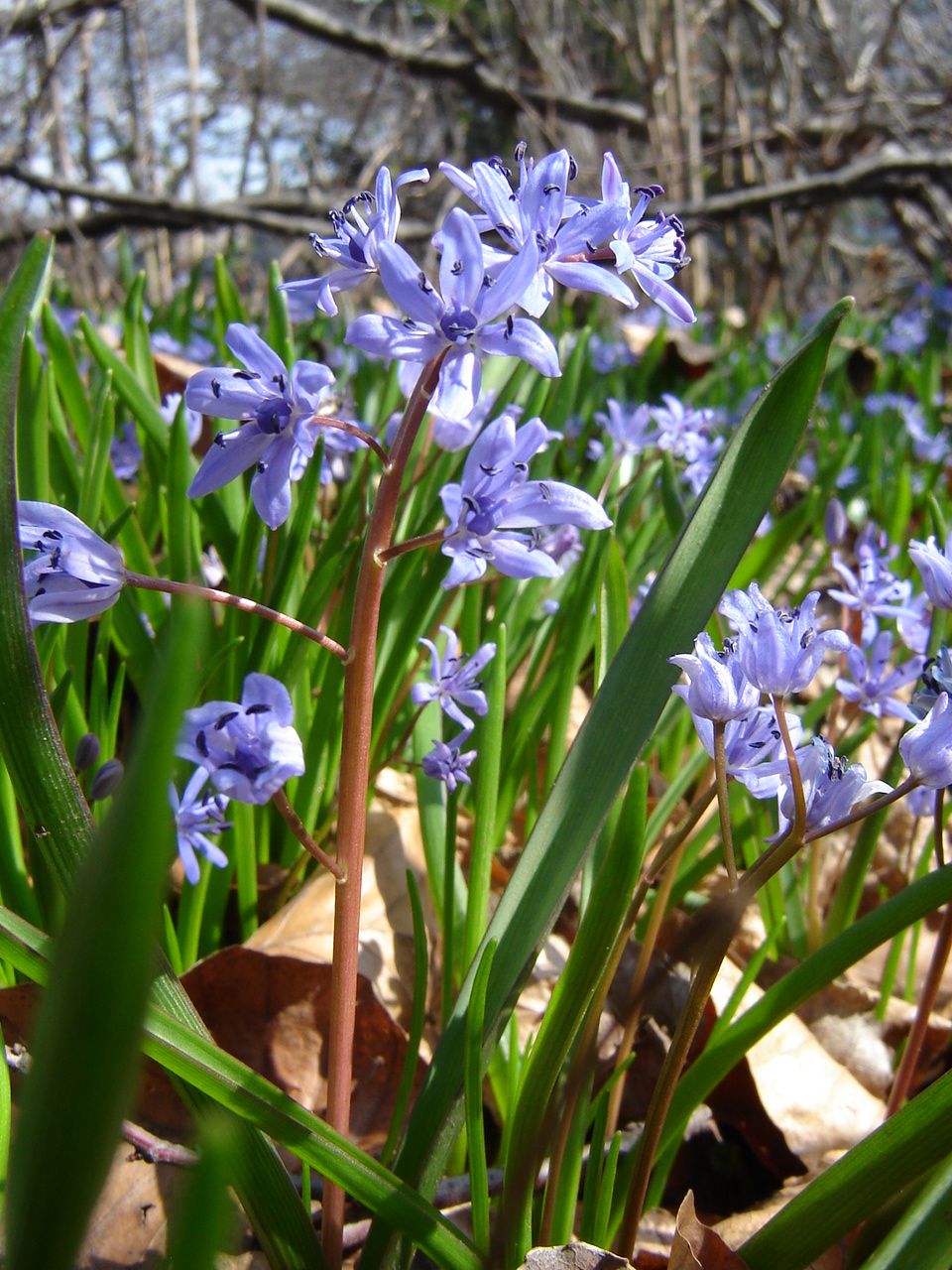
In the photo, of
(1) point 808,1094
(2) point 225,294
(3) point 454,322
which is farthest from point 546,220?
(2) point 225,294

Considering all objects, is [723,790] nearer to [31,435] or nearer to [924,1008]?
[924,1008]

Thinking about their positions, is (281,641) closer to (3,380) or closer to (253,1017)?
(253,1017)

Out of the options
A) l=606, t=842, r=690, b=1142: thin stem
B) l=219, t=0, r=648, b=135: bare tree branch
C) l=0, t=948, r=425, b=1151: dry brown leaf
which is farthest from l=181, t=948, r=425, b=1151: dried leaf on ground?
l=219, t=0, r=648, b=135: bare tree branch

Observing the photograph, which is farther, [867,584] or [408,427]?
[867,584]

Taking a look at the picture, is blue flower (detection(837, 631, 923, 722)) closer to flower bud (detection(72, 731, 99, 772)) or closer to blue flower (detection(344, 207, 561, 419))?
blue flower (detection(344, 207, 561, 419))

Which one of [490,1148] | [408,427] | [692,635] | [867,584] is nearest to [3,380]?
[408,427]

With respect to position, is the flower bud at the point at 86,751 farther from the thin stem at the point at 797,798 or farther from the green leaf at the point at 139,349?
the green leaf at the point at 139,349
